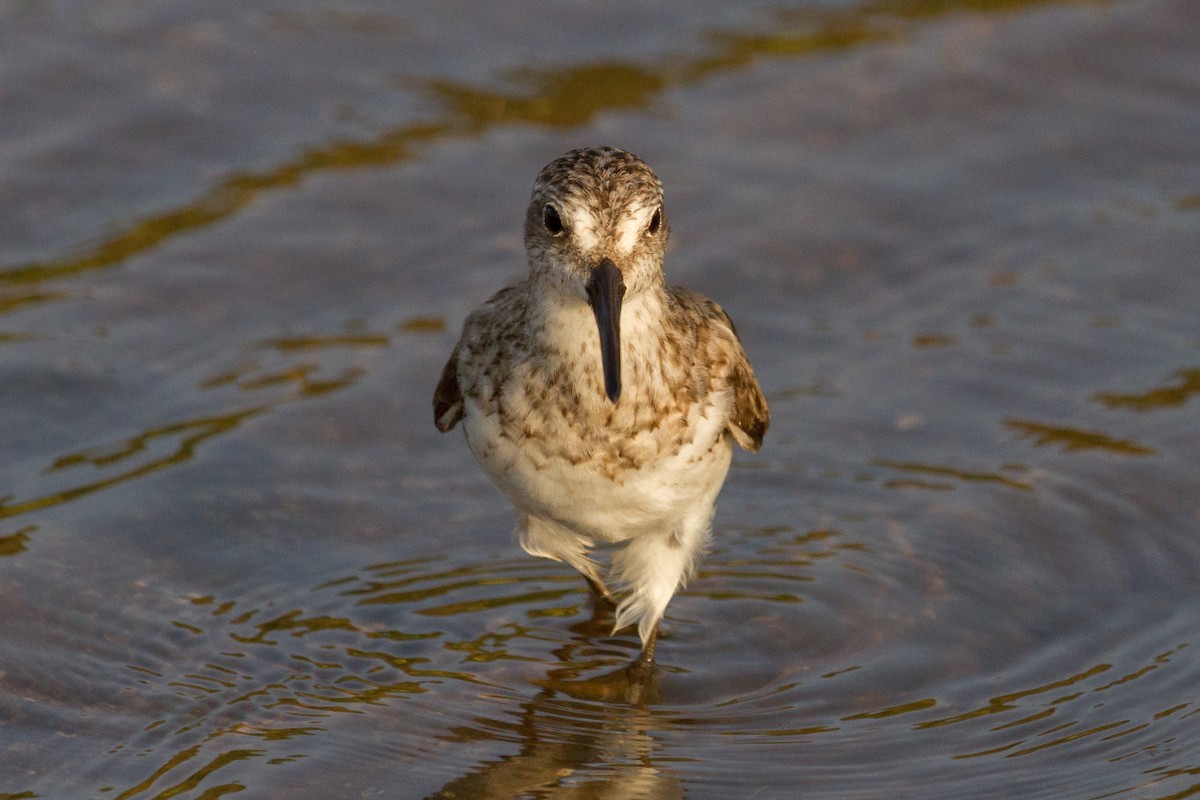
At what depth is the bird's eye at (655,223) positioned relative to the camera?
6.09 m

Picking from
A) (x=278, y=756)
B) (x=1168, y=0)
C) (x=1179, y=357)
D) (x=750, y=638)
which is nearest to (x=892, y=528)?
(x=750, y=638)

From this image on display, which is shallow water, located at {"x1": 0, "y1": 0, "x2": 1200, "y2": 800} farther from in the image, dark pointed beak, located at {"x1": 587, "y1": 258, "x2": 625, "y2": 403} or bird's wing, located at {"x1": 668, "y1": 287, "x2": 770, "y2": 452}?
dark pointed beak, located at {"x1": 587, "y1": 258, "x2": 625, "y2": 403}

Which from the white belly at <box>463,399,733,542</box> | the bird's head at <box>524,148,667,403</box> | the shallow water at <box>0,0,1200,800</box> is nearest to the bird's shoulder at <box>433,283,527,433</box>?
the white belly at <box>463,399,733,542</box>

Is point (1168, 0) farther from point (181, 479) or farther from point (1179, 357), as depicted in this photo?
point (181, 479)

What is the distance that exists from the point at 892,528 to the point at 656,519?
61.9 inches

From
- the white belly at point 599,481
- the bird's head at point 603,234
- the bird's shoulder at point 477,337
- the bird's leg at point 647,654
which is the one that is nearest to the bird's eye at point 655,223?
the bird's head at point 603,234

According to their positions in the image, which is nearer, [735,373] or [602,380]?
[602,380]

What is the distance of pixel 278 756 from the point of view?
609 centimetres

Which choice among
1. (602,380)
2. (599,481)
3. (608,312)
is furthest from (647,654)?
(608,312)

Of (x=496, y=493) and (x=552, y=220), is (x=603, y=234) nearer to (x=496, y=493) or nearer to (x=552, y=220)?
(x=552, y=220)

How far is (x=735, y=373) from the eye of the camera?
22.3 ft

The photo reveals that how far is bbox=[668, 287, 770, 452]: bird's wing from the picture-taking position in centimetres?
672

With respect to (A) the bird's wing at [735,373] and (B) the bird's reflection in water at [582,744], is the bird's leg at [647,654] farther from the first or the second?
(A) the bird's wing at [735,373]

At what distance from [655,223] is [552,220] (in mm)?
368
